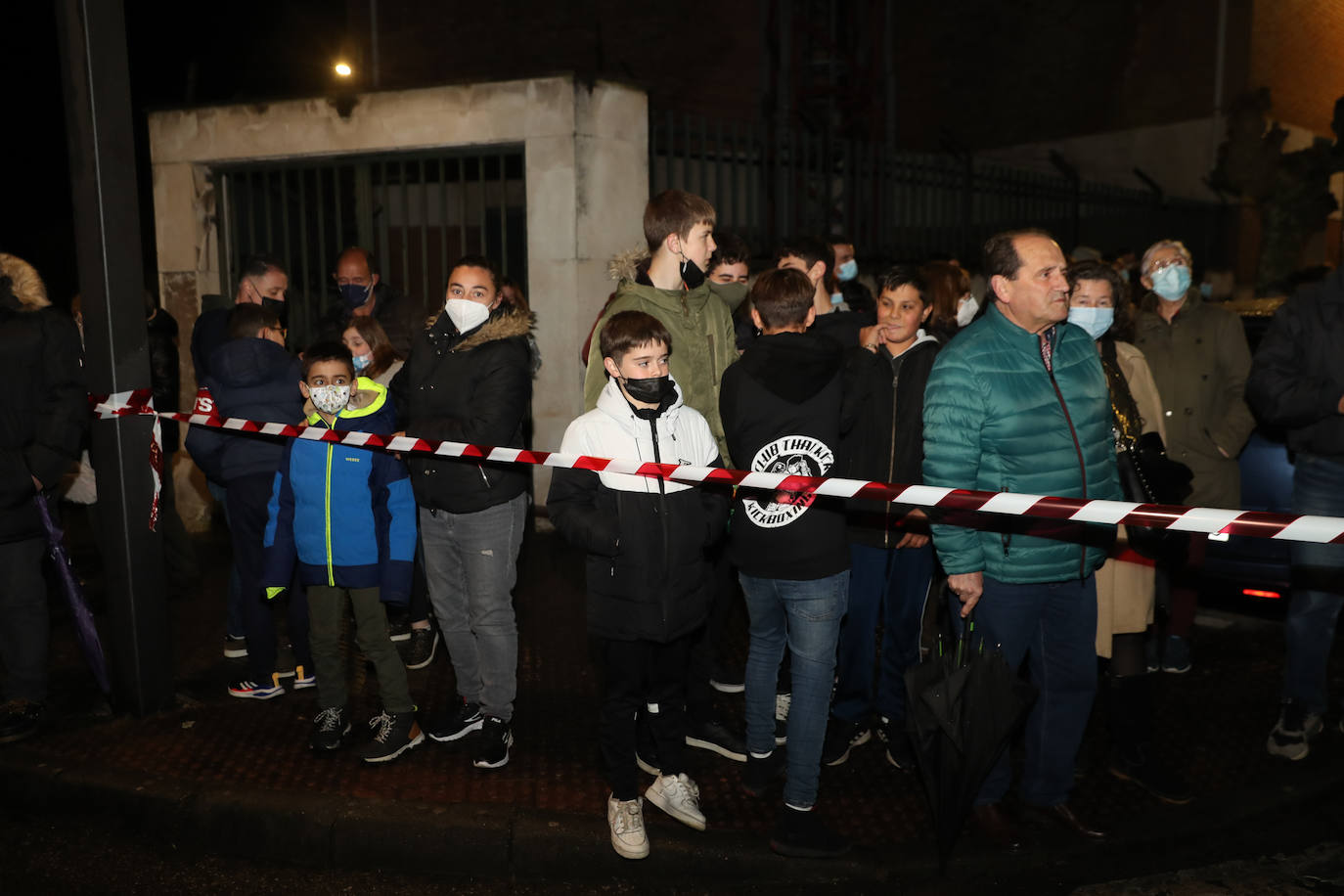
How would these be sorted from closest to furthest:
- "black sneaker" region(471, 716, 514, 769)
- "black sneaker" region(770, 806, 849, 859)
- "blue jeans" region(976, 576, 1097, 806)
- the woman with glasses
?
"black sneaker" region(770, 806, 849, 859), "blue jeans" region(976, 576, 1097, 806), "black sneaker" region(471, 716, 514, 769), the woman with glasses

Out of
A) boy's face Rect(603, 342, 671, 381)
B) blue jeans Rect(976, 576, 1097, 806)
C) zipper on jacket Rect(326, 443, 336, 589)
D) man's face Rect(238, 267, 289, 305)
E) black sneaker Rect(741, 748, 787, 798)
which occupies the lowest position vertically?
black sneaker Rect(741, 748, 787, 798)

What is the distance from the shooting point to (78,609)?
504 centimetres

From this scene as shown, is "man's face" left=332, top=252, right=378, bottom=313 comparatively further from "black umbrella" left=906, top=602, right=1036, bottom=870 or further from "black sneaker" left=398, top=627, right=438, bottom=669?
"black umbrella" left=906, top=602, right=1036, bottom=870

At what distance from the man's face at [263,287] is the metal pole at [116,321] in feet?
4.19

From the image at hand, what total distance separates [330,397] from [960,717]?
2.75 metres

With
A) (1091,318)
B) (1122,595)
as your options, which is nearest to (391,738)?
(1122,595)

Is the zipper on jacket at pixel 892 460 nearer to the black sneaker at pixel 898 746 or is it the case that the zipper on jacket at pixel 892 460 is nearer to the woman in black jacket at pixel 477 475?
the black sneaker at pixel 898 746

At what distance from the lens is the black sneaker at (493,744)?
4.37 m

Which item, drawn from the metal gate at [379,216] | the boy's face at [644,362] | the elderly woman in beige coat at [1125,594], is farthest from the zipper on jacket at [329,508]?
the metal gate at [379,216]

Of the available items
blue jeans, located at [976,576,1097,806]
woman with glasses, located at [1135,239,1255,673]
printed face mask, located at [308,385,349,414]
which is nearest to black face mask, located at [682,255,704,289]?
printed face mask, located at [308,385,349,414]

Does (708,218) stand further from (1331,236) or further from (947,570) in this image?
(1331,236)

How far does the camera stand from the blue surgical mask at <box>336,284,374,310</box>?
645cm

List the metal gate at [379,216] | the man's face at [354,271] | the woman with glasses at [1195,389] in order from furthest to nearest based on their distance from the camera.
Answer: the metal gate at [379,216], the man's face at [354,271], the woman with glasses at [1195,389]

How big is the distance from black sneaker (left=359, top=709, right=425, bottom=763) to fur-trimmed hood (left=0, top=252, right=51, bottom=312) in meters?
2.47
